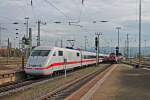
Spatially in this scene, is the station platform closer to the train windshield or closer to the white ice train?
the white ice train

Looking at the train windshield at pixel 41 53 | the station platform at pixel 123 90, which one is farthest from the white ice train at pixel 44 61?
the station platform at pixel 123 90

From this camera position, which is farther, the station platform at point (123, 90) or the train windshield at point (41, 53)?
the train windshield at point (41, 53)

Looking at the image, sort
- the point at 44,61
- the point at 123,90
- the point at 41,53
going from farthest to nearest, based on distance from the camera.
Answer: the point at 41,53, the point at 44,61, the point at 123,90

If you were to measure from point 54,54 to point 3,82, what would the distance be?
6.52 m

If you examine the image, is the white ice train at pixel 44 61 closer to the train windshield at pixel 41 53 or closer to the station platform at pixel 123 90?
the train windshield at pixel 41 53

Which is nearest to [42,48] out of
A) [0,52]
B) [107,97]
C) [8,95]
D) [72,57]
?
[72,57]

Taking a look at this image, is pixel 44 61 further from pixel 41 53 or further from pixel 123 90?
pixel 123 90

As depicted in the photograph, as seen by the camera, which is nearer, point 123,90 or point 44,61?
point 123,90

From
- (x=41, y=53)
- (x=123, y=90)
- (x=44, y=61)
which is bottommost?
(x=123, y=90)

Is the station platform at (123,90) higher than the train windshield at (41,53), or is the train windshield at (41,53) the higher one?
the train windshield at (41,53)

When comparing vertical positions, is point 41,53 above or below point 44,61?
above

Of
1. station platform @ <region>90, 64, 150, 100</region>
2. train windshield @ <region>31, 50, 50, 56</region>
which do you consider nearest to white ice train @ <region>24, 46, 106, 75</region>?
train windshield @ <region>31, 50, 50, 56</region>

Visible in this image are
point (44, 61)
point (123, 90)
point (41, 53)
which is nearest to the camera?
point (123, 90)

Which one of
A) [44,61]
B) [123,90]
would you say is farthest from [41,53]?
[123,90]
